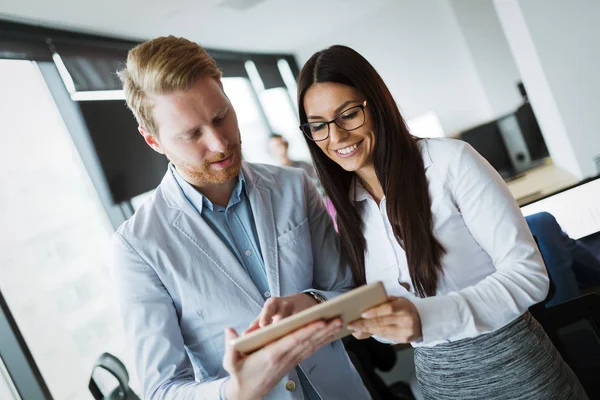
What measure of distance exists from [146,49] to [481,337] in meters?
1.22

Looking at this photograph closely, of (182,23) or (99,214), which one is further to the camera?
(182,23)

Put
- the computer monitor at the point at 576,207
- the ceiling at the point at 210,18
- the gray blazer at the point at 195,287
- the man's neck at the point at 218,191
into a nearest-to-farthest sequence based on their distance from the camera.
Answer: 1. the gray blazer at the point at 195,287
2. the man's neck at the point at 218,191
3. the computer monitor at the point at 576,207
4. the ceiling at the point at 210,18

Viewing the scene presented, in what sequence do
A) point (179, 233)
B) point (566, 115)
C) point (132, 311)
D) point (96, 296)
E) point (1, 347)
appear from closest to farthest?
point (132, 311), point (179, 233), point (1, 347), point (96, 296), point (566, 115)

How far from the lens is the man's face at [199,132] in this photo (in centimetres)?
139

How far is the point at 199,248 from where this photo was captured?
1.40 meters

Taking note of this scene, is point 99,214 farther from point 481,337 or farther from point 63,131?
point 481,337

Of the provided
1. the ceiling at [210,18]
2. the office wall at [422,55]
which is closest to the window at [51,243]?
the ceiling at [210,18]

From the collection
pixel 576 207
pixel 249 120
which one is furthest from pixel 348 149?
pixel 249 120

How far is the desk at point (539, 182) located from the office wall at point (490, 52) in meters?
2.48

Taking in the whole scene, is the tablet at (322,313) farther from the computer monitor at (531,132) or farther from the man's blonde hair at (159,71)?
the computer monitor at (531,132)

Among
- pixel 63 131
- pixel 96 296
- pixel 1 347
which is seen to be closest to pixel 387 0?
pixel 63 131

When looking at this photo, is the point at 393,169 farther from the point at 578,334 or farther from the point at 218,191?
the point at 578,334

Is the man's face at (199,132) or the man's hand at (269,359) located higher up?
the man's face at (199,132)

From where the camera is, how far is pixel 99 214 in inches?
167
